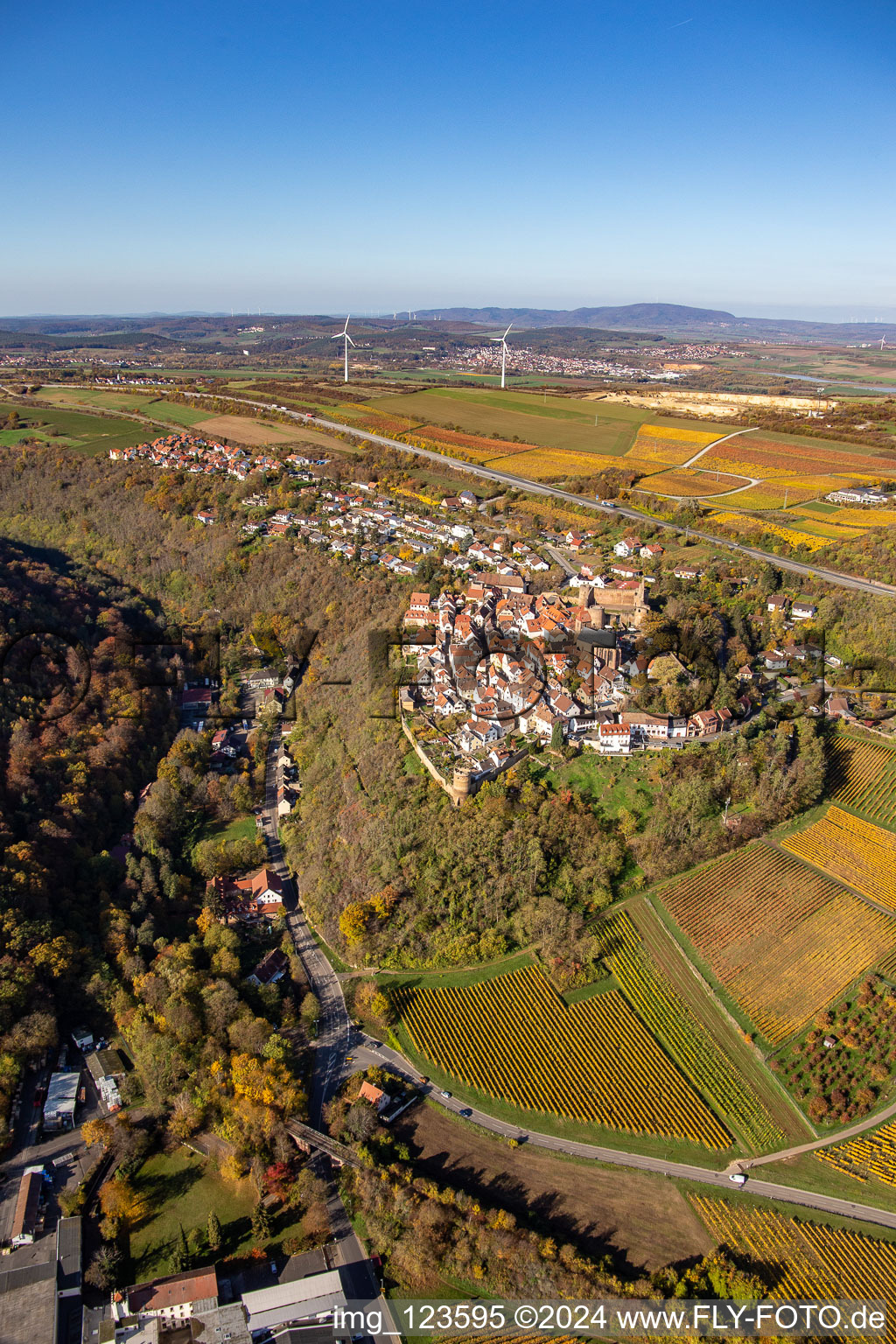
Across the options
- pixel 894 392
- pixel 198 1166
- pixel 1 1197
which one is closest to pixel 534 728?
pixel 198 1166

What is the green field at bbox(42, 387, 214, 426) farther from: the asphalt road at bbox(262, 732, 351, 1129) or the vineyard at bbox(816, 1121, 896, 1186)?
the vineyard at bbox(816, 1121, 896, 1186)

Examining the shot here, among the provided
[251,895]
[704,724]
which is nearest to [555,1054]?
[251,895]

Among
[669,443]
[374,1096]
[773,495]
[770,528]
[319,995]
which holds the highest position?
[669,443]

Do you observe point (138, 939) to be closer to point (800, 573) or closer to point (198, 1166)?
point (198, 1166)

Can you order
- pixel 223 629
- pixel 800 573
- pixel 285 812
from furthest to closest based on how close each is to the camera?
1. pixel 223 629
2. pixel 800 573
3. pixel 285 812

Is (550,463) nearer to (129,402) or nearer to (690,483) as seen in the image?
(690,483)

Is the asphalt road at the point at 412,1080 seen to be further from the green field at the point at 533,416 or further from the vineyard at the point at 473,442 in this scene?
the green field at the point at 533,416

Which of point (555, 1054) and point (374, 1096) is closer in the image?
point (374, 1096)

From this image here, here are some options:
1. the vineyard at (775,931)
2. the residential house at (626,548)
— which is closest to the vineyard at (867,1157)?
the vineyard at (775,931)
